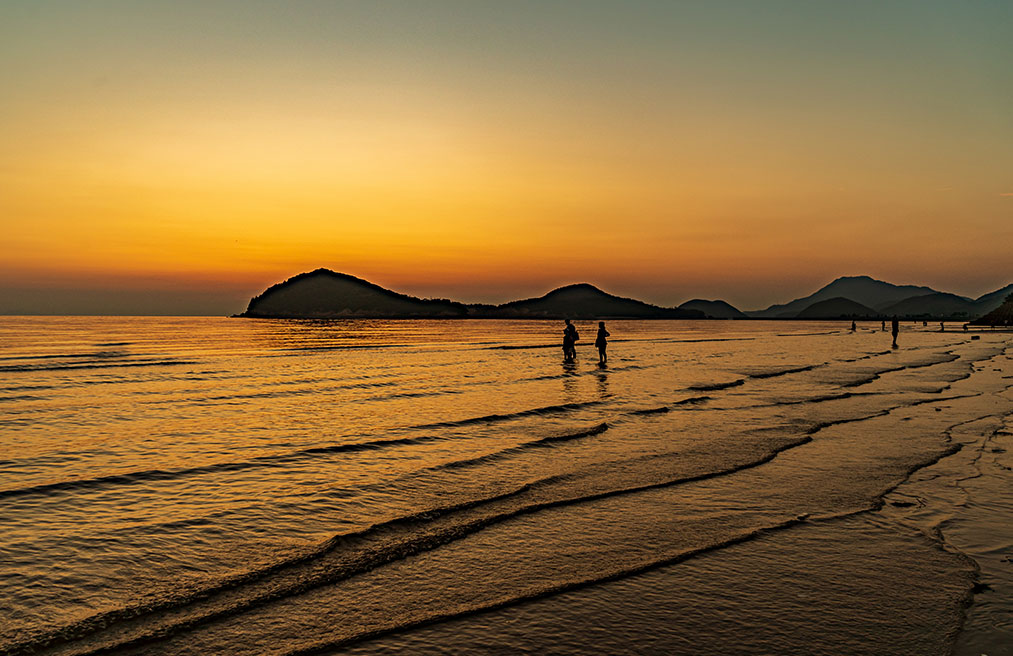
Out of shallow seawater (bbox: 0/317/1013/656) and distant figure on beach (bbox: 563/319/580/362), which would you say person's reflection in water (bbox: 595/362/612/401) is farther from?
shallow seawater (bbox: 0/317/1013/656)

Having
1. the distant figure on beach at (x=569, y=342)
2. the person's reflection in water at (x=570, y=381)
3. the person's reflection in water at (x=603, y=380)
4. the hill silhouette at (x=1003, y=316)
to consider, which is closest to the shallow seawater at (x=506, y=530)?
the person's reflection in water at (x=570, y=381)

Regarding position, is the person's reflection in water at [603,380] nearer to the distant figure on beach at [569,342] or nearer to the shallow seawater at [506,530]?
the distant figure on beach at [569,342]

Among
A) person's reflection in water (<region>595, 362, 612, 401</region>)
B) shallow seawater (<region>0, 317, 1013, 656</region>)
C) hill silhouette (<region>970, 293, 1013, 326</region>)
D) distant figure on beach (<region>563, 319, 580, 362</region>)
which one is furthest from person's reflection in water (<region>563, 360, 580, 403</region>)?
hill silhouette (<region>970, 293, 1013, 326</region>)

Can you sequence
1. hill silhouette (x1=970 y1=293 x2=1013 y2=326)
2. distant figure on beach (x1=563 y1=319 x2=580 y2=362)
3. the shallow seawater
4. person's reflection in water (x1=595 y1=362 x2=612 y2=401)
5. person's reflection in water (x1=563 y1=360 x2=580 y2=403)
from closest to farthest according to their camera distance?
the shallow seawater → person's reflection in water (x1=563 y1=360 x2=580 y2=403) → person's reflection in water (x1=595 y1=362 x2=612 y2=401) → distant figure on beach (x1=563 y1=319 x2=580 y2=362) → hill silhouette (x1=970 y1=293 x2=1013 y2=326)

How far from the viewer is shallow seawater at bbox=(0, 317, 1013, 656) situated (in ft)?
19.0

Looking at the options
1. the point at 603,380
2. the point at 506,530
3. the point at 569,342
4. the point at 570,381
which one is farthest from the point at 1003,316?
the point at 506,530

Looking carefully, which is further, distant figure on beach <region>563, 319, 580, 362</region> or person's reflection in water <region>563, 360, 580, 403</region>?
distant figure on beach <region>563, 319, 580, 362</region>

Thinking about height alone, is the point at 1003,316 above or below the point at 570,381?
above

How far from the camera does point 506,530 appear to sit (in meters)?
8.63

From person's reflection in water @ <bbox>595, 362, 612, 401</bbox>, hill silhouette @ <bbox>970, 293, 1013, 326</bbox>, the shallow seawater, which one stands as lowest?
the shallow seawater

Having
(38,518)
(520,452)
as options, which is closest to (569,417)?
→ (520,452)

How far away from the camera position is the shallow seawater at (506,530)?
19.0ft

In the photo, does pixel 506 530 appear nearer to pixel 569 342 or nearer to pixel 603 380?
pixel 603 380

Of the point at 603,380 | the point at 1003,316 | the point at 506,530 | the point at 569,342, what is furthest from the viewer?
the point at 1003,316
